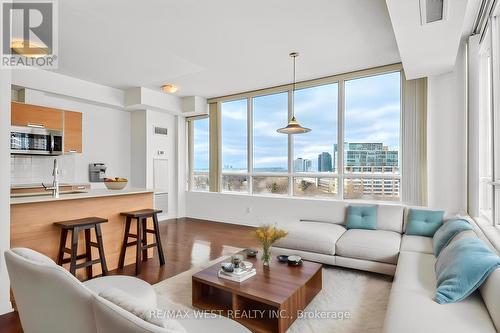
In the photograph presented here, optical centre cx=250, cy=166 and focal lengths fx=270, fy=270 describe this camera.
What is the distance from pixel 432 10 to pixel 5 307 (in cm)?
472

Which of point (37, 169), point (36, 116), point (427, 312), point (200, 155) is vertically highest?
point (36, 116)

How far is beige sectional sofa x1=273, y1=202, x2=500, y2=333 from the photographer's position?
1.56 m

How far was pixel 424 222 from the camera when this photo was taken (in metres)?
3.53

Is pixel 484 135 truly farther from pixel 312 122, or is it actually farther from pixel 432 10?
pixel 312 122

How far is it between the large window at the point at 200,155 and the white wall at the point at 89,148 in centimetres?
162

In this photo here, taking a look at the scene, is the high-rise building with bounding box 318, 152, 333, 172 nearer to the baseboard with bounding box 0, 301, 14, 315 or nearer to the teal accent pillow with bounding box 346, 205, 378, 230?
the teal accent pillow with bounding box 346, 205, 378, 230

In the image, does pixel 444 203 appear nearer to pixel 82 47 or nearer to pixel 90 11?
pixel 90 11

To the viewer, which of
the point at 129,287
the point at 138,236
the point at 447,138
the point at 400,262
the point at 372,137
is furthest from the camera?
the point at 372,137

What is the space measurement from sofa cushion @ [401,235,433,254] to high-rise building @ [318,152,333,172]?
210cm

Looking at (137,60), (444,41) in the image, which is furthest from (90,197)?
(444,41)

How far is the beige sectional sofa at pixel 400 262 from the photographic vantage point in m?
1.56

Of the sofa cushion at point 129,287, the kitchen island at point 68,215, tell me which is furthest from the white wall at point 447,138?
the kitchen island at point 68,215

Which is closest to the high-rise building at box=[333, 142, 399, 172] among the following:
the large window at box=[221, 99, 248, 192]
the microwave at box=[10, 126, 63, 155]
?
the large window at box=[221, 99, 248, 192]

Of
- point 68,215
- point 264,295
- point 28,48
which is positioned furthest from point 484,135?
point 28,48
